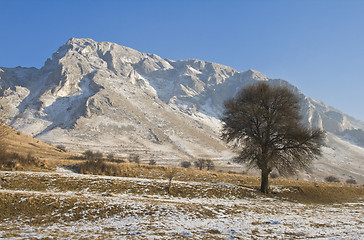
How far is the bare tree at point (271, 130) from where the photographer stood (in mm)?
19859

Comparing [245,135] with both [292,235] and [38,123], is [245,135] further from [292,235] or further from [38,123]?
[38,123]

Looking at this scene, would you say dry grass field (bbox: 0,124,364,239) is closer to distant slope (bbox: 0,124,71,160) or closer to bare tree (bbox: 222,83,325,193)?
bare tree (bbox: 222,83,325,193)

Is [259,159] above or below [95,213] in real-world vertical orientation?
above

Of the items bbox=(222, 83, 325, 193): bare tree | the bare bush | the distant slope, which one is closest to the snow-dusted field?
bbox=(222, 83, 325, 193): bare tree

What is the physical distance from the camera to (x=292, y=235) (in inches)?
381

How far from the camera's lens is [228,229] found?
1015 cm

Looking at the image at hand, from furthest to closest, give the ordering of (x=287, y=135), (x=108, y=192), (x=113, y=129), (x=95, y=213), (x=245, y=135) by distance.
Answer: (x=113, y=129) → (x=245, y=135) → (x=287, y=135) → (x=108, y=192) → (x=95, y=213)

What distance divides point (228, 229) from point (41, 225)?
28.2 feet

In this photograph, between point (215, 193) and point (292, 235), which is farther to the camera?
point (215, 193)

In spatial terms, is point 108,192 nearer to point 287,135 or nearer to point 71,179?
point 71,179

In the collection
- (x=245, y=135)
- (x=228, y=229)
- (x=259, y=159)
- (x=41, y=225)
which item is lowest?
(x=41, y=225)

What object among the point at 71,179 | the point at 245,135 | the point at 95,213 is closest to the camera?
the point at 95,213

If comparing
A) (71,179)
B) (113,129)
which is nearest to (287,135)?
(71,179)

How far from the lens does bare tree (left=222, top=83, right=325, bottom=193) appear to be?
19.9 metres
